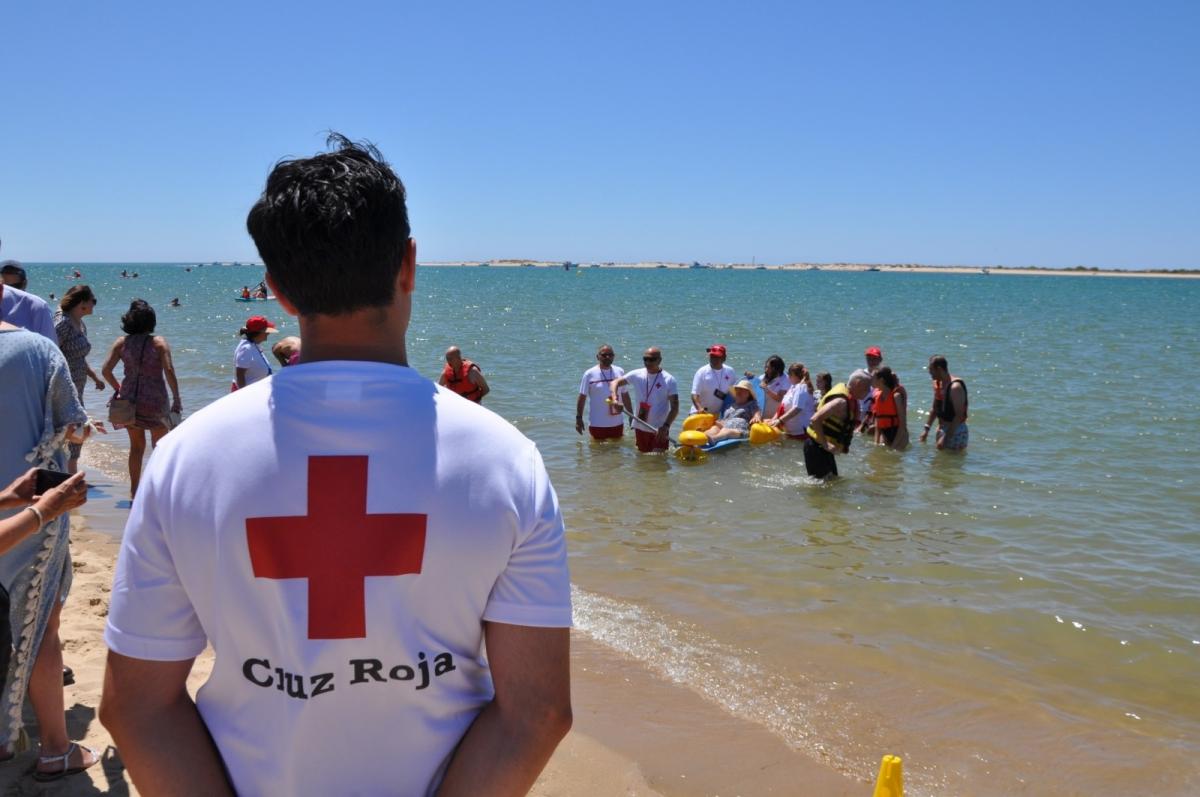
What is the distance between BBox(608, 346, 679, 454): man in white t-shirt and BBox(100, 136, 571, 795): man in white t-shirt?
10104mm

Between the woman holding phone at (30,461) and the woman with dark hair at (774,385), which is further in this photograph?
the woman with dark hair at (774,385)

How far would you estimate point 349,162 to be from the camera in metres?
1.37

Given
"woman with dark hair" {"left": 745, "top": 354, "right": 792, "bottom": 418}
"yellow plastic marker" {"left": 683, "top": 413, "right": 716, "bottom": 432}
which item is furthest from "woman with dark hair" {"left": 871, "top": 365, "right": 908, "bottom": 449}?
"yellow plastic marker" {"left": 683, "top": 413, "right": 716, "bottom": 432}

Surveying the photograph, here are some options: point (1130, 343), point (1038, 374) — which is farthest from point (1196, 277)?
point (1038, 374)

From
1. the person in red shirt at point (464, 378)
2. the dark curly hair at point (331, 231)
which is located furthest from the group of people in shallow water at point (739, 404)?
the dark curly hair at point (331, 231)

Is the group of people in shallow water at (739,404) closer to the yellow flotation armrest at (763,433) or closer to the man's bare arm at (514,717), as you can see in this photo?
the yellow flotation armrest at (763,433)

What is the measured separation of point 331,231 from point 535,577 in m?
0.60

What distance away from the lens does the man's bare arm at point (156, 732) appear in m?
1.34

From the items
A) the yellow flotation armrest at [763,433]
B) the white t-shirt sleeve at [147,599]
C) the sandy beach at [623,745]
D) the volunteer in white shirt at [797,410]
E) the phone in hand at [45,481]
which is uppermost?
the white t-shirt sleeve at [147,599]

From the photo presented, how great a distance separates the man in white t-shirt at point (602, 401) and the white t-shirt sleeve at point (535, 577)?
10307mm

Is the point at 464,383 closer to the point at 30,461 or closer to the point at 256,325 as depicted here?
the point at 256,325

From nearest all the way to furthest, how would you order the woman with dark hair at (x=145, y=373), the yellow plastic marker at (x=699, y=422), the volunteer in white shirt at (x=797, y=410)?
the woman with dark hair at (x=145, y=373) → the volunteer in white shirt at (x=797, y=410) → the yellow plastic marker at (x=699, y=422)

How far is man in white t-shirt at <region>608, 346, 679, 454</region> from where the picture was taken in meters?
11.5

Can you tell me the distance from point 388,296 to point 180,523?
45 centimetres
